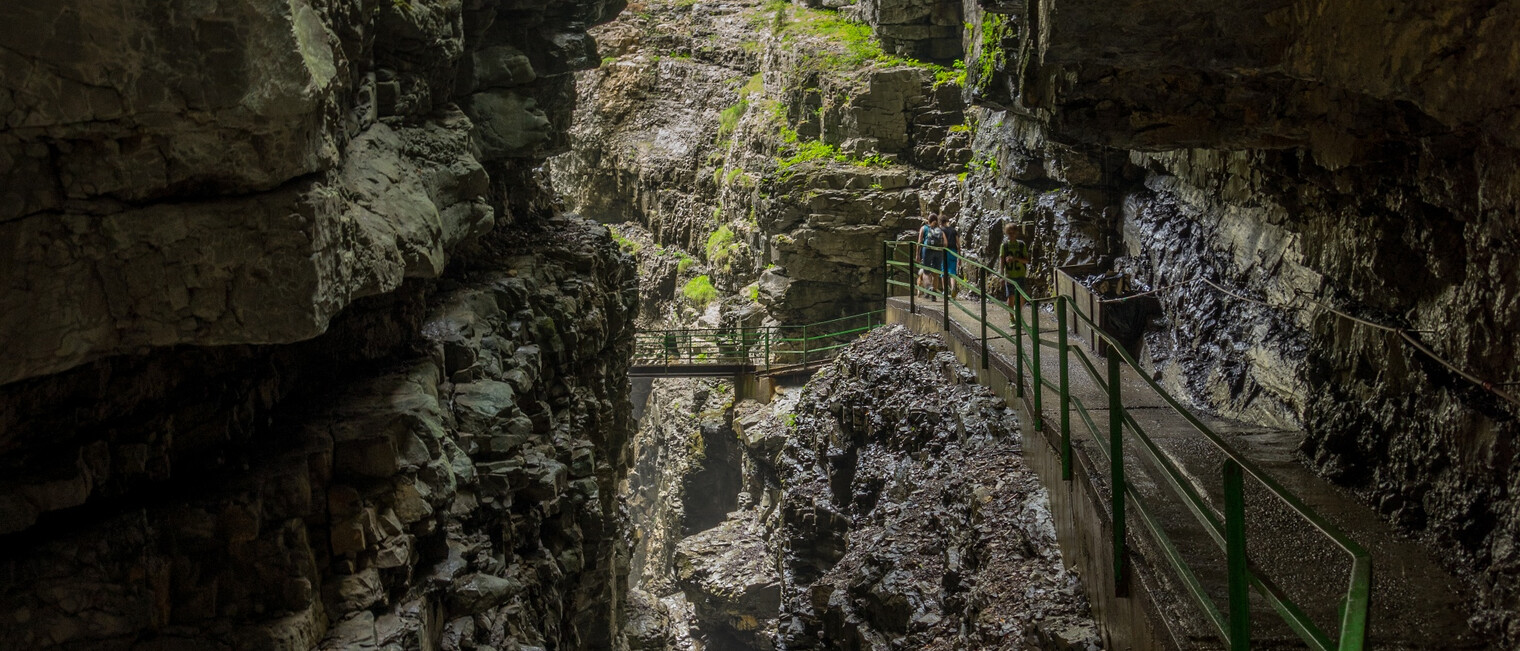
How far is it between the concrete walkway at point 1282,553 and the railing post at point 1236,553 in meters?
0.33

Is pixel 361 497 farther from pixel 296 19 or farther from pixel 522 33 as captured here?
pixel 522 33

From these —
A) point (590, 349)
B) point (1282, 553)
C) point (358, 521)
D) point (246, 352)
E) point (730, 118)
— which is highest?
point (730, 118)

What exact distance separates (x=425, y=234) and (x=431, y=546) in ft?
6.91

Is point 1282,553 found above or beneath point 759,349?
above

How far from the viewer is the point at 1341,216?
19.0 feet

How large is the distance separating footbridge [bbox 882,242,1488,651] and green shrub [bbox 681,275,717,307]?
65.2ft

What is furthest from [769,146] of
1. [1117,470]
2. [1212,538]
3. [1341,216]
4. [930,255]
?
[1212,538]

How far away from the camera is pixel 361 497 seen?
6.09m

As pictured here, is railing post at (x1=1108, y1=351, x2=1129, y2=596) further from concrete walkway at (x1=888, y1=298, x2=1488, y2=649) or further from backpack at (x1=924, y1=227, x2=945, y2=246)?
backpack at (x1=924, y1=227, x2=945, y2=246)

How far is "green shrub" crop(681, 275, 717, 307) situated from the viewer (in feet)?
88.4

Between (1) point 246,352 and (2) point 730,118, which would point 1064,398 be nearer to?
(1) point 246,352

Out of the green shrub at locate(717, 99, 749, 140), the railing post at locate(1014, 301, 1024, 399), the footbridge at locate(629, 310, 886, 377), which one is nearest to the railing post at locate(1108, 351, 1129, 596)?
the railing post at locate(1014, 301, 1024, 399)

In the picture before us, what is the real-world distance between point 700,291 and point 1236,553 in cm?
2463

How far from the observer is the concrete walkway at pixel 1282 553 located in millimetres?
3754
